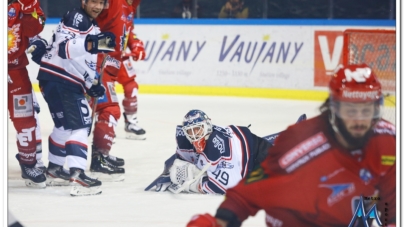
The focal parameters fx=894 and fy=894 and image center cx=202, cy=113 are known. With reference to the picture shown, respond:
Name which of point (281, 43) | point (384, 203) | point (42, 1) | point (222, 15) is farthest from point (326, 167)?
point (281, 43)

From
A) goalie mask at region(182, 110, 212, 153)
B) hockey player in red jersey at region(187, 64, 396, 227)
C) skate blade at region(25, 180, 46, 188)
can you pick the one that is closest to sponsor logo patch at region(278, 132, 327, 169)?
hockey player in red jersey at region(187, 64, 396, 227)

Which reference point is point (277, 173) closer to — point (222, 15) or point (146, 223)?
point (146, 223)

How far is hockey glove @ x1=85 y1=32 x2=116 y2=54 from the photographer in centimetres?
366

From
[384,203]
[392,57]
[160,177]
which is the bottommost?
[160,177]

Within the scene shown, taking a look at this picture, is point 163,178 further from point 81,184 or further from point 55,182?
point 55,182

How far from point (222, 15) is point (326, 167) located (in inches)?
132

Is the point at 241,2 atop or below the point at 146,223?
atop

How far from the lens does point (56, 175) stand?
4.14 metres

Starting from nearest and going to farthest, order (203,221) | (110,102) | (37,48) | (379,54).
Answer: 1. (203,221)
2. (379,54)
3. (37,48)
4. (110,102)

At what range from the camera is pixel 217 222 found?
2.19 meters

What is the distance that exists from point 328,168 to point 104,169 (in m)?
2.30

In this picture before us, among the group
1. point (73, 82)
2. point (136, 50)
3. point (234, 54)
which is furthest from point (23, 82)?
point (234, 54)

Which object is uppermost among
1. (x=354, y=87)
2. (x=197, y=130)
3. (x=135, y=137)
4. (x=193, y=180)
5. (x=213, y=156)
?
(x=354, y=87)

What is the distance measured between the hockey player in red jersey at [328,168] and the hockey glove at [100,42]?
153 centimetres
